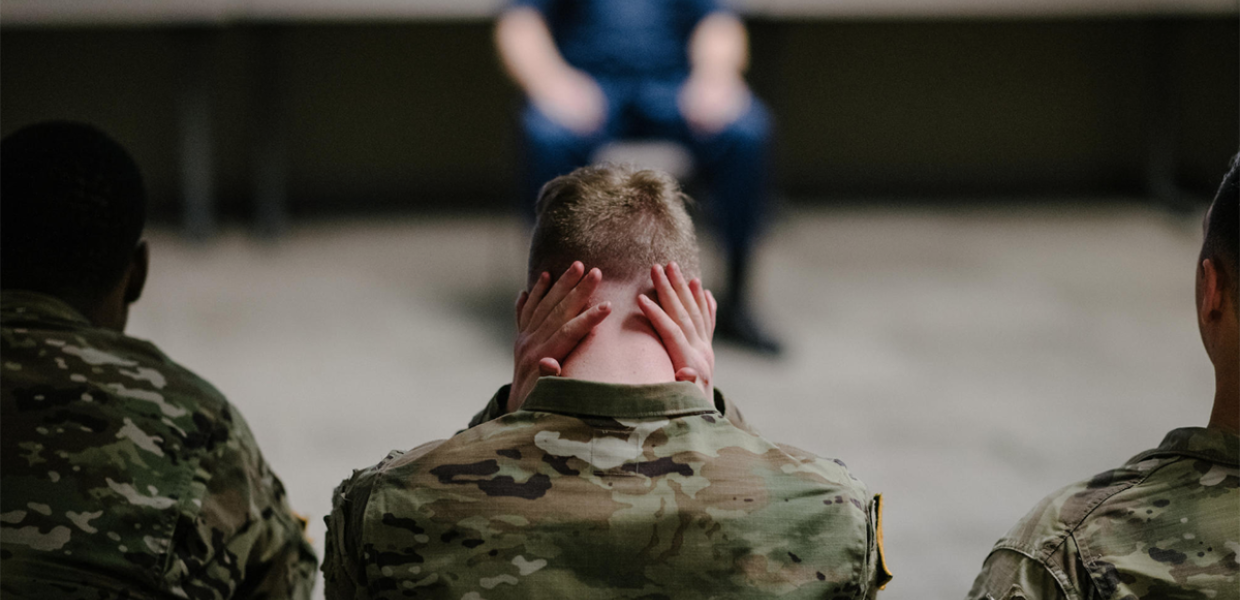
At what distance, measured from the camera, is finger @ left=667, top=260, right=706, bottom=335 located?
3.34ft

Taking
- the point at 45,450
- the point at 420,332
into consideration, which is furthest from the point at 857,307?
the point at 45,450

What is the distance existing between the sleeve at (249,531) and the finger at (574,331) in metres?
0.35

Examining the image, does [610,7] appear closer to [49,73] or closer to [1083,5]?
[1083,5]

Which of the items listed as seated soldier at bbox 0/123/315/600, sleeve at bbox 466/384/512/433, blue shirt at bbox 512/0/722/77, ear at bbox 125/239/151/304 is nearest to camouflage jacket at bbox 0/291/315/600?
seated soldier at bbox 0/123/315/600

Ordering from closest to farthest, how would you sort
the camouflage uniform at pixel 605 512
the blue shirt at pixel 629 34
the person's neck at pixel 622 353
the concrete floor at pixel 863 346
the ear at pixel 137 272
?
the camouflage uniform at pixel 605 512 < the person's neck at pixel 622 353 < the ear at pixel 137 272 < the concrete floor at pixel 863 346 < the blue shirt at pixel 629 34

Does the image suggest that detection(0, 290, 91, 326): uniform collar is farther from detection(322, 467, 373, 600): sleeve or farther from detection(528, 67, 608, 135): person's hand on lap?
detection(528, 67, 608, 135): person's hand on lap

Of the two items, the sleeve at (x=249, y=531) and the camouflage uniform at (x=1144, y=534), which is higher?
the camouflage uniform at (x=1144, y=534)

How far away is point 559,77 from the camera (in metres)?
3.10

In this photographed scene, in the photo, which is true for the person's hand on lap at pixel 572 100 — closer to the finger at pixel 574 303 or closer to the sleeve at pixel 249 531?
the sleeve at pixel 249 531

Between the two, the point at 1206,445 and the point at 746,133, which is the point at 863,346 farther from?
the point at 1206,445

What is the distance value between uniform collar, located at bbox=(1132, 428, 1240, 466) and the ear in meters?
1.03

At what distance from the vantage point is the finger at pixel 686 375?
973mm

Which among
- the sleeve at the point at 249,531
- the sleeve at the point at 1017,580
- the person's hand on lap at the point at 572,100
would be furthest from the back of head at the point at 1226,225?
the person's hand on lap at the point at 572,100

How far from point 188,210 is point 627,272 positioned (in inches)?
137
